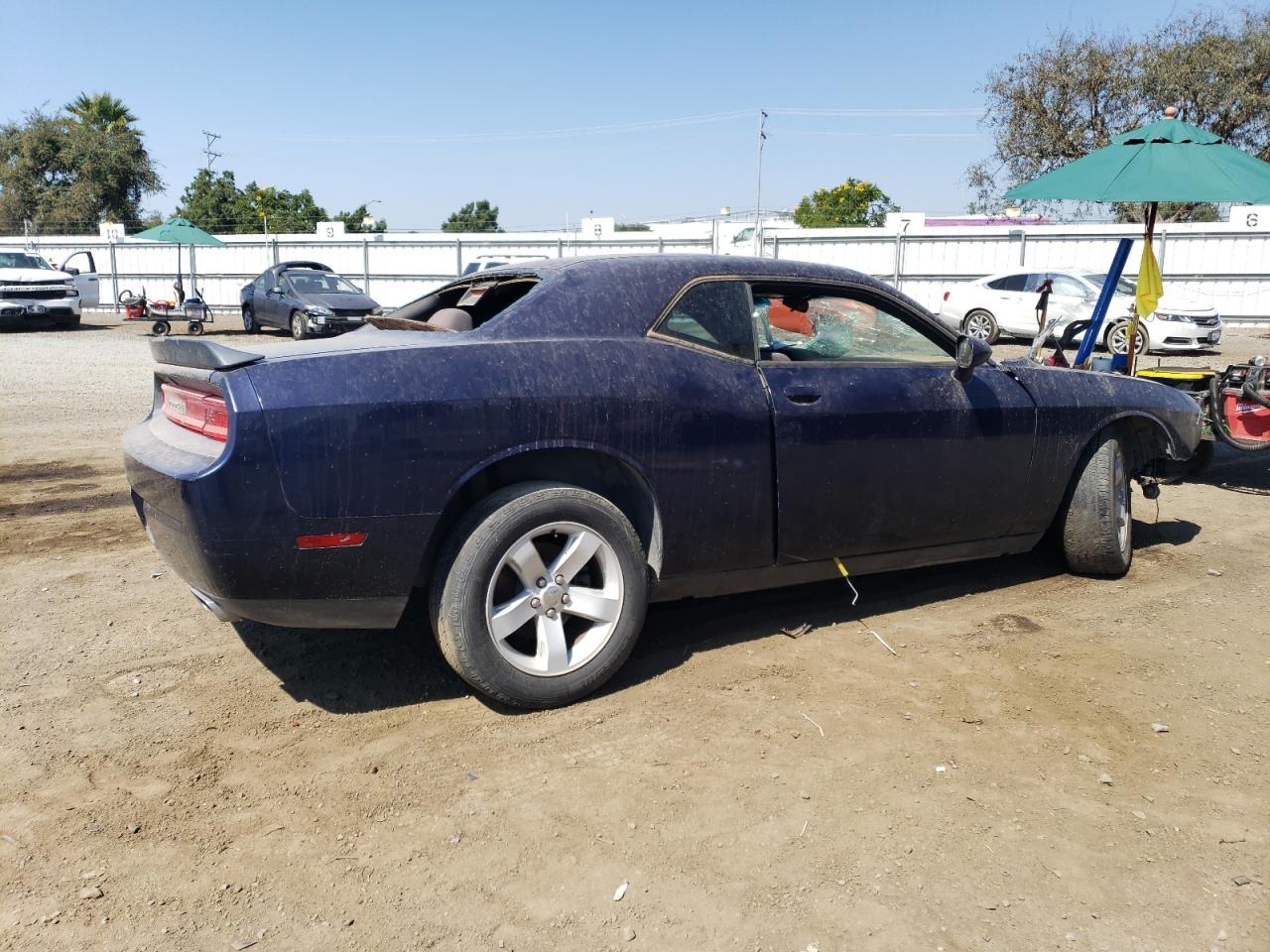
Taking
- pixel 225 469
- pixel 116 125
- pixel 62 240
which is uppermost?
pixel 116 125

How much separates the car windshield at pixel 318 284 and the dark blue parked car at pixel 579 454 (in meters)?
16.0

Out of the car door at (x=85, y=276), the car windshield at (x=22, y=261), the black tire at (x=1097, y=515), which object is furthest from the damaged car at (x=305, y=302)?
the black tire at (x=1097, y=515)

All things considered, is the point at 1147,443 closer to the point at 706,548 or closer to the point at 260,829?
the point at 706,548

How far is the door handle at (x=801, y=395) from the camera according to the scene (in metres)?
3.94

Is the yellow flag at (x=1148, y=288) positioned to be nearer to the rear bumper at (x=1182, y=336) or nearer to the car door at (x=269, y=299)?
the rear bumper at (x=1182, y=336)

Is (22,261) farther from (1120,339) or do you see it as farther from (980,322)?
(1120,339)

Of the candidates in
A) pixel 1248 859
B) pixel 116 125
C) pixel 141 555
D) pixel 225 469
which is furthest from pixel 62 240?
pixel 1248 859

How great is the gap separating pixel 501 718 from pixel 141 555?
2.75 m

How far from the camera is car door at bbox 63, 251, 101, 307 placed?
25375 mm

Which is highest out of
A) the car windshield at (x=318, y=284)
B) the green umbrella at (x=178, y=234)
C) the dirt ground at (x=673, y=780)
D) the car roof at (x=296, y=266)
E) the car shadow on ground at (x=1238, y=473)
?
the green umbrella at (x=178, y=234)

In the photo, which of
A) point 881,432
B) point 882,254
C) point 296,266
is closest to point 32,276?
point 296,266

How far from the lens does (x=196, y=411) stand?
3475 mm

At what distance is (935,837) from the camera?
2.76m

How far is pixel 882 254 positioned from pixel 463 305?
21.8 m
